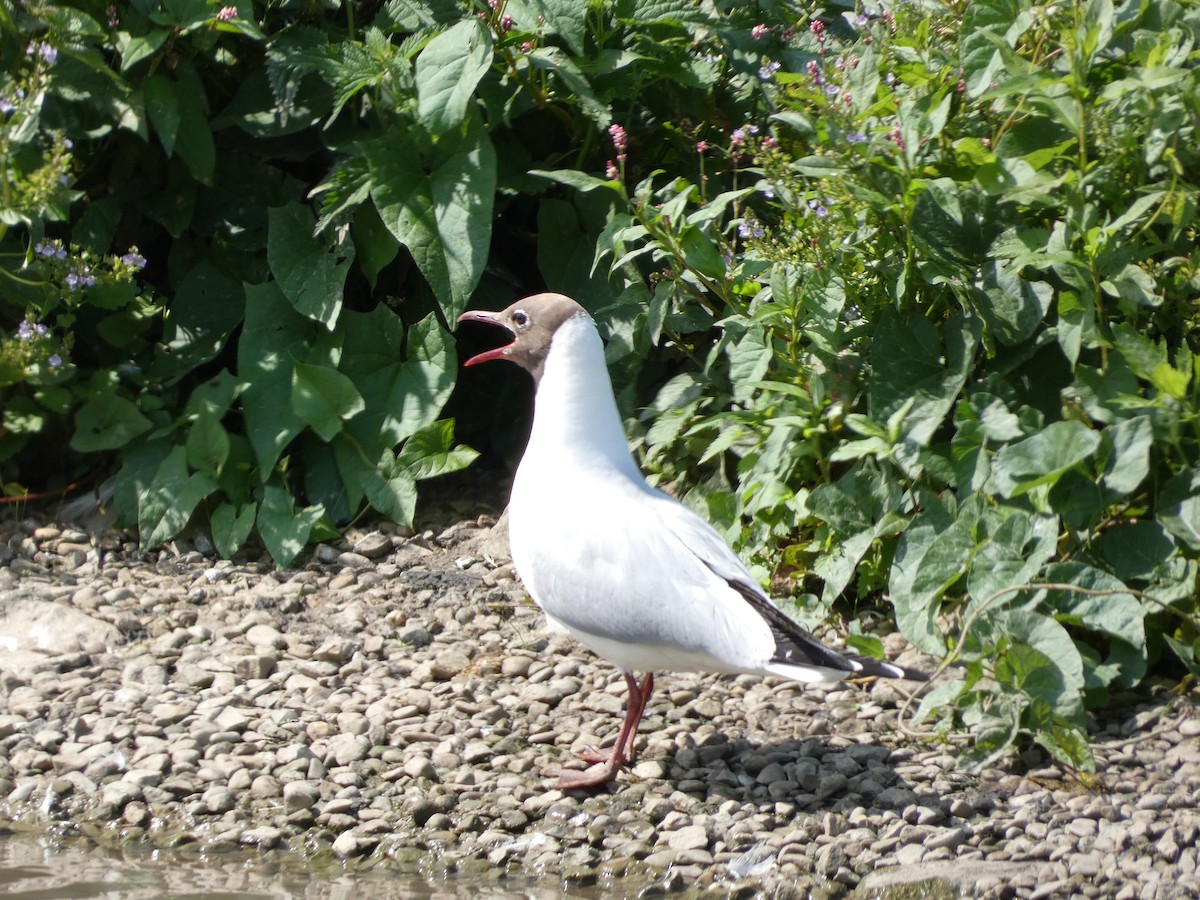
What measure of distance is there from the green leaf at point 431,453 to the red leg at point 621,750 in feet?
3.79

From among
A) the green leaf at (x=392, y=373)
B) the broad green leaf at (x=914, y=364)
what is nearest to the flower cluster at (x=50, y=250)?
the green leaf at (x=392, y=373)

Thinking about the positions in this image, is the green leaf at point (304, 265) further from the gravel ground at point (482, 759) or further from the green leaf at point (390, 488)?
the gravel ground at point (482, 759)

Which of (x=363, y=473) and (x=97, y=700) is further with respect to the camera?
(x=363, y=473)

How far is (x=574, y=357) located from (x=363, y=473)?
116 cm

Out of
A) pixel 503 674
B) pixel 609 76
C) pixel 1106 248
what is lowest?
pixel 503 674

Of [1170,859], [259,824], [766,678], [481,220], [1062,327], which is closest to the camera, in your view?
[1170,859]

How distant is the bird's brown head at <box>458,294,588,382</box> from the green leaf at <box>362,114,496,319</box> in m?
0.44

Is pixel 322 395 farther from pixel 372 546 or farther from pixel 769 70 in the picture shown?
A: pixel 769 70

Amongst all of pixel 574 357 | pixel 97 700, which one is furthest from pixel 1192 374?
pixel 97 700

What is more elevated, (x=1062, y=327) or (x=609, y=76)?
(x=609, y=76)

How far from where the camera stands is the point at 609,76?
183 inches

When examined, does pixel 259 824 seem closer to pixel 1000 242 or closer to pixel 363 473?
pixel 363 473

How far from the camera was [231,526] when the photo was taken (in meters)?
4.59

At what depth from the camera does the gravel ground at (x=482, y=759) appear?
3113 millimetres
